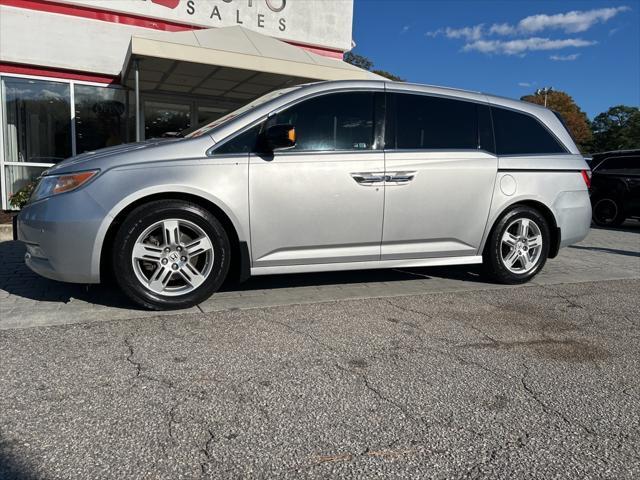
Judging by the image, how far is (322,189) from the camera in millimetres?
4148

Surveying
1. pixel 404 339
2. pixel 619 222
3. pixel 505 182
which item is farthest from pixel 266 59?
pixel 619 222

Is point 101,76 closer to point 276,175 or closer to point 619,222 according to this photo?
point 276,175

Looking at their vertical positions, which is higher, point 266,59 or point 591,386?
point 266,59

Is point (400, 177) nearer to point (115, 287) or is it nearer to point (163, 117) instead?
point (115, 287)

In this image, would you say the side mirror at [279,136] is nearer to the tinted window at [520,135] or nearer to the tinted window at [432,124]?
the tinted window at [432,124]

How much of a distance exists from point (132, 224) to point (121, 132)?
320 inches

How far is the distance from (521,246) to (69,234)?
13.3 feet

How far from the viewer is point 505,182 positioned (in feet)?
15.8

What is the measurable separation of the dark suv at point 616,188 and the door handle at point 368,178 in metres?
9.76

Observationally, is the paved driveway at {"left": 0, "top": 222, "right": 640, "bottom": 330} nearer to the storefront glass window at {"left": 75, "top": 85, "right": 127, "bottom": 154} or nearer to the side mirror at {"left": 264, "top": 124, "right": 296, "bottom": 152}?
the side mirror at {"left": 264, "top": 124, "right": 296, "bottom": 152}

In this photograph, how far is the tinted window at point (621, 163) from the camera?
1175cm

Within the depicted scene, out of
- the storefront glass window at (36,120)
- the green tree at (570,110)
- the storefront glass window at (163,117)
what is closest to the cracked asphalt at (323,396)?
the storefront glass window at (36,120)

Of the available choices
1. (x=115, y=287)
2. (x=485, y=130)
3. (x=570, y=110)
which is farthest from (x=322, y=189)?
(x=570, y=110)

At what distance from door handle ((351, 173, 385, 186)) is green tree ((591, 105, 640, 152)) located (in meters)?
66.9
